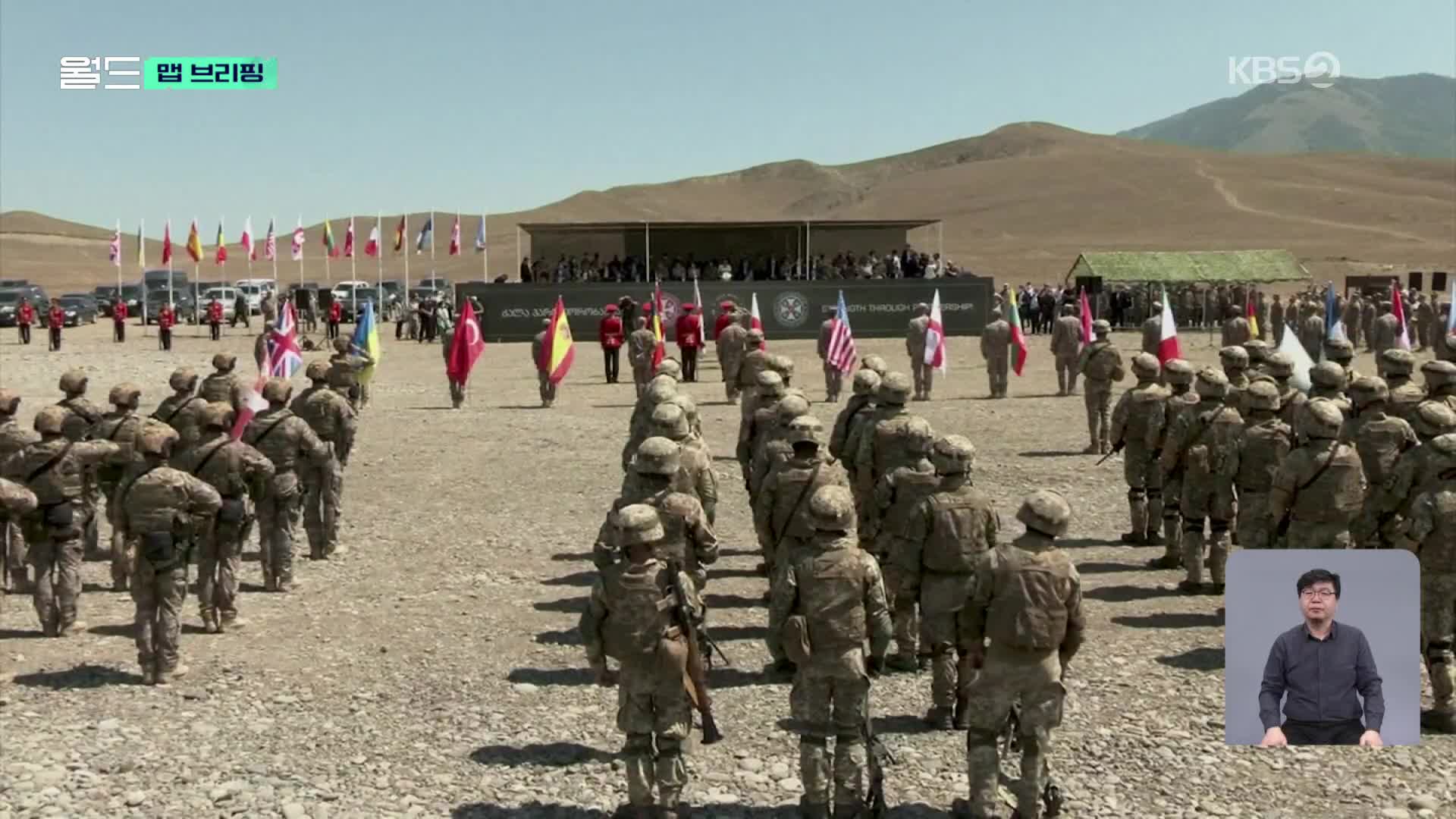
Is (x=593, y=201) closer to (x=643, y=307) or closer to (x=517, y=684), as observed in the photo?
(x=643, y=307)

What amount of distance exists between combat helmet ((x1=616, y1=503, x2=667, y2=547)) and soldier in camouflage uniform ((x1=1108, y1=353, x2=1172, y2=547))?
24.0 ft

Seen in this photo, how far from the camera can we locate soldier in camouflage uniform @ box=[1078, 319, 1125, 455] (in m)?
19.1

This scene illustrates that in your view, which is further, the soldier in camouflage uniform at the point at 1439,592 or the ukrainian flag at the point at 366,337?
the ukrainian flag at the point at 366,337

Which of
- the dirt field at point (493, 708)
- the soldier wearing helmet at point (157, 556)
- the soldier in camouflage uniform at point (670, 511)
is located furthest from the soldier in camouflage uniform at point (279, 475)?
the soldier in camouflage uniform at point (670, 511)

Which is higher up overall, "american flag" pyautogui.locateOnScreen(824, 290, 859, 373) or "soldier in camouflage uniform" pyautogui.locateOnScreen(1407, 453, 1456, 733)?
"american flag" pyautogui.locateOnScreen(824, 290, 859, 373)

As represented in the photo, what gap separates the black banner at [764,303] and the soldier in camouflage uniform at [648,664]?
34.2 metres

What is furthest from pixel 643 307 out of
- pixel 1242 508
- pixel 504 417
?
pixel 1242 508

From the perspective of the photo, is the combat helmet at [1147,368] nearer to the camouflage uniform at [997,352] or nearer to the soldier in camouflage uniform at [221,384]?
the soldier in camouflage uniform at [221,384]

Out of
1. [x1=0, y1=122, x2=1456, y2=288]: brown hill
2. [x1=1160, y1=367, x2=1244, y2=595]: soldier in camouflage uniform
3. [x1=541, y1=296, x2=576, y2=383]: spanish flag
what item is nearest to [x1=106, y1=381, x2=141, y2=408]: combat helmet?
[x1=1160, y1=367, x2=1244, y2=595]: soldier in camouflage uniform

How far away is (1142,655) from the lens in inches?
414

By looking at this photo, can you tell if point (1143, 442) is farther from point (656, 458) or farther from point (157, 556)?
point (157, 556)

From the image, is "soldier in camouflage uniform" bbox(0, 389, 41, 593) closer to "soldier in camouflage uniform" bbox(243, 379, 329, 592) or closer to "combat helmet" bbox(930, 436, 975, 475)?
"soldier in camouflage uniform" bbox(243, 379, 329, 592)

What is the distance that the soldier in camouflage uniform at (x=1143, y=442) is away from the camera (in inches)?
534

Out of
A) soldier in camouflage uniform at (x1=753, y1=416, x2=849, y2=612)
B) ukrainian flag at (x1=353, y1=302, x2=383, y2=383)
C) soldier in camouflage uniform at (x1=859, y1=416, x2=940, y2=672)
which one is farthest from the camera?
ukrainian flag at (x1=353, y1=302, x2=383, y2=383)
